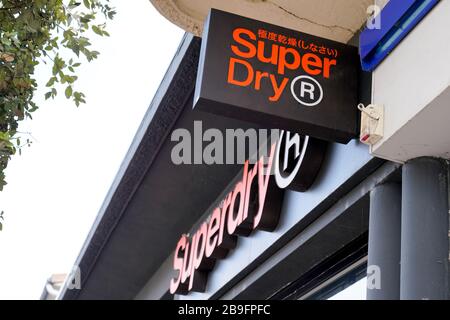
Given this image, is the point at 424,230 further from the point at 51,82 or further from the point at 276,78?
the point at 51,82

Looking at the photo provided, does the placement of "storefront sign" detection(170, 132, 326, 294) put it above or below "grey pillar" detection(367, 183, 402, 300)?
above

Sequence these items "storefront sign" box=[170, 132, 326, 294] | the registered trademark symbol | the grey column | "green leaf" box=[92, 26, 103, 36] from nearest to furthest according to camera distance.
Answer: the grey column < the registered trademark symbol < "green leaf" box=[92, 26, 103, 36] < "storefront sign" box=[170, 132, 326, 294]

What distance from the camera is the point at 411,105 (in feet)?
12.0

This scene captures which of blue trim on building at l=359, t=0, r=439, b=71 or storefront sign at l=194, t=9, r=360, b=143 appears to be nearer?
blue trim on building at l=359, t=0, r=439, b=71

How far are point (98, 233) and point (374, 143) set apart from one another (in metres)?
6.35

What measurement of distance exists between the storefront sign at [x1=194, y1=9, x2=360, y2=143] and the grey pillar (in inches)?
16.0

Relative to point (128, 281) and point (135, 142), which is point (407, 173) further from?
point (128, 281)

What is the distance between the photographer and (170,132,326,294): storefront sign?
526 centimetres

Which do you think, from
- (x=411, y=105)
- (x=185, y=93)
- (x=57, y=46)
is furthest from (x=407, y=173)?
(x=185, y=93)

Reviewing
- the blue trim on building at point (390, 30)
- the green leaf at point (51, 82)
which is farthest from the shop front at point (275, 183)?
the green leaf at point (51, 82)

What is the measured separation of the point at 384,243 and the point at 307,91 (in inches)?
38.9

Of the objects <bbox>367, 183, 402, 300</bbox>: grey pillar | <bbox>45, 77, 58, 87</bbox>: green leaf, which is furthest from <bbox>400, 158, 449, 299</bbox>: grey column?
<bbox>45, 77, 58, 87</bbox>: green leaf

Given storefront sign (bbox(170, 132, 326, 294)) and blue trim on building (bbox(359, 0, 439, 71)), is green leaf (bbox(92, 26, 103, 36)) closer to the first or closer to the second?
blue trim on building (bbox(359, 0, 439, 71))

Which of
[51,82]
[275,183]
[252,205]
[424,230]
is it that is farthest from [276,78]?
[252,205]
